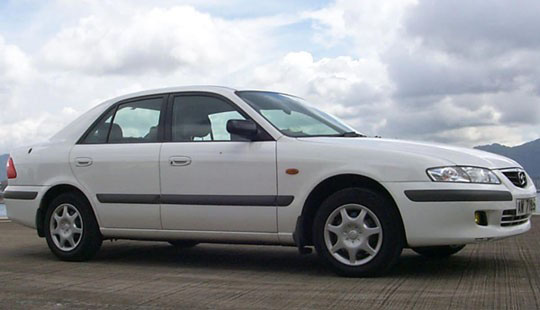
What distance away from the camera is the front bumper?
5.24 meters

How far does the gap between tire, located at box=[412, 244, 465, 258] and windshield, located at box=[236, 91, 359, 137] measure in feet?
4.08

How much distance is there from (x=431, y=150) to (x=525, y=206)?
907 mm

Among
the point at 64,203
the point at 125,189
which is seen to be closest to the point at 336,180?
the point at 125,189

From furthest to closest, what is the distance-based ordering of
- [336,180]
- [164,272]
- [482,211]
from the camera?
[164,272], [336,180], [482,211]

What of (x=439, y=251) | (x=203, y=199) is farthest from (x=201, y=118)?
(x=439, y=251)

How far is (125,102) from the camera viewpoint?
699 cm

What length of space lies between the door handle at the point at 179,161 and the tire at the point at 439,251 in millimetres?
2202

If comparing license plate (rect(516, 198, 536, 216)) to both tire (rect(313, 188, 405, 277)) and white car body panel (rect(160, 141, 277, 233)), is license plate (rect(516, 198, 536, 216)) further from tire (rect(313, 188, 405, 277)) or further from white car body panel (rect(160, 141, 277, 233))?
white car body panel (rect(160, 141, 277, 233))

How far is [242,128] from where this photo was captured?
5859 mm

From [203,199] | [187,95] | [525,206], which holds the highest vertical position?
[187,95]

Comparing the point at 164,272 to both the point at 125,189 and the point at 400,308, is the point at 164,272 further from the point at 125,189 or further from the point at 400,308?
the point at 400,308

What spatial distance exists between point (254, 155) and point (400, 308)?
6.69 ft

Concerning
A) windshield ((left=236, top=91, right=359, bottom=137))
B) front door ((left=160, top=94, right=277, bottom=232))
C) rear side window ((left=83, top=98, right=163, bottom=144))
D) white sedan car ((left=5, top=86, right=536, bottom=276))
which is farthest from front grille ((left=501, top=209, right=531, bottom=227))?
rear side window ((left=83, top=98, right=163, bottom=144))

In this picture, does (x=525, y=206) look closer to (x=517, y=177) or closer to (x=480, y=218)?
(x=517, y=177)
